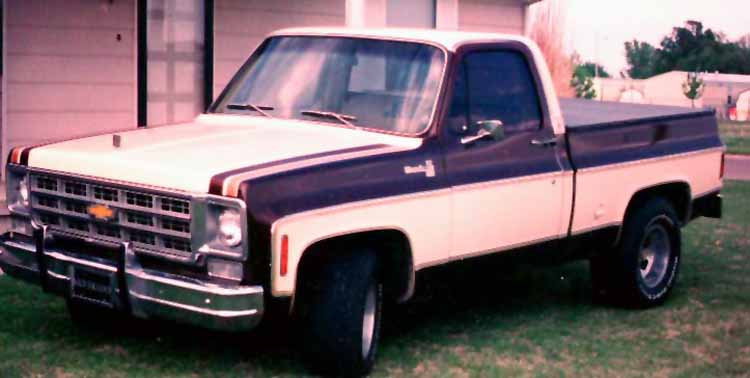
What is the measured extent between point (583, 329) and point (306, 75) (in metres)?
2.34

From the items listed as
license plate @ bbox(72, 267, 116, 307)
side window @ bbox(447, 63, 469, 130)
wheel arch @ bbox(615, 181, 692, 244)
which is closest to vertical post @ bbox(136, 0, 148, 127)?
wheel arch @ bbox(615, 181, 692, 244)

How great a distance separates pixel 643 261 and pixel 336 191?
3.21m

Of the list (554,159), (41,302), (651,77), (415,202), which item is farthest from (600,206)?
(651,77)

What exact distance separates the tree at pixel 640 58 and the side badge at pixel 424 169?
63844 mm

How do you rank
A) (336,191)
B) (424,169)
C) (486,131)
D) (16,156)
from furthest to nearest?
(486,131), (16,156), (424,169), (336,191)

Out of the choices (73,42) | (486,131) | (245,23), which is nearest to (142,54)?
(73,42)

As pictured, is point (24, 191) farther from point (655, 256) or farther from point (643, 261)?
point (655, 256)

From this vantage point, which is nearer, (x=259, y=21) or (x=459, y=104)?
(x=459, y=104)

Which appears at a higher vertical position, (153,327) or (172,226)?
(172,226)

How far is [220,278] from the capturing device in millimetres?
5758

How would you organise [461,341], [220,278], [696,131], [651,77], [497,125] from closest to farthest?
[220,278] < [497,125] < [461,341] < [696,131] < [651,77]

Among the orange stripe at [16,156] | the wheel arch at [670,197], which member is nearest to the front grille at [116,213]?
the orange stripe at [16,156]

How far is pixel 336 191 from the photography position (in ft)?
19.7

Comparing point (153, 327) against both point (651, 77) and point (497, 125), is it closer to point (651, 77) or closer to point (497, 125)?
point (497, 125)
